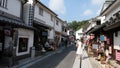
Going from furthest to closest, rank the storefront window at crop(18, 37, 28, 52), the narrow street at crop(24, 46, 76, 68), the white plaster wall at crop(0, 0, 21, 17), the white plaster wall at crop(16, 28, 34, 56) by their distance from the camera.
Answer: the storefront window at crop(18, 37, 28, 52), the white plaster wall at crop(16, 28, 34, 56), the white plaster wall at crop(0, 0, 21, 17), the narrow street at crop(24, 46, 76, 68)

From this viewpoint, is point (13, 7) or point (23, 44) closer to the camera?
point (13, 7)

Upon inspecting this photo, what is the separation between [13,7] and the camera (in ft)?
54.7

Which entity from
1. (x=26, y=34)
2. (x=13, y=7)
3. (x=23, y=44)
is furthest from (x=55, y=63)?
(x=13, y=7)

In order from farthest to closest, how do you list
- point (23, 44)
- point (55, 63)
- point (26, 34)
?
point (26, 34), point (23, 44), point (55, 63)

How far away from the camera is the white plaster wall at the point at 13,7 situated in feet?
51.9

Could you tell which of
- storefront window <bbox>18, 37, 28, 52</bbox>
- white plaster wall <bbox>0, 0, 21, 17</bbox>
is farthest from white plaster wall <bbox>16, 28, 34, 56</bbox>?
white plaster wall <bbox>0, 0, 21, 17</bbox>

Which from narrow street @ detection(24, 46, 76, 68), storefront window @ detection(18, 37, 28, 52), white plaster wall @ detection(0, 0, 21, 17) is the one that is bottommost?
narrow street @ detection(24, 46, 76, 68)

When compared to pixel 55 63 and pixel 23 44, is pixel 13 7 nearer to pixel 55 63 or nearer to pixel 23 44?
pixel 23 44

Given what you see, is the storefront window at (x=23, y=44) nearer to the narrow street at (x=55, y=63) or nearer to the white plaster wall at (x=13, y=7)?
the narrow street at (x=55, y=63)

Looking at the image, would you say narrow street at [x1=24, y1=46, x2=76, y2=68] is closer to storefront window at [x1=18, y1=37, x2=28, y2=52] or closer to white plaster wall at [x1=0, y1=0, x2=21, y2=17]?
storefront window at [x1=18, y1=37, x2=28, y2=52]

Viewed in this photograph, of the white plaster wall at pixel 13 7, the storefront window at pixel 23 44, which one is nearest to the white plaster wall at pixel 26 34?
the storefront window at pixel 23 44

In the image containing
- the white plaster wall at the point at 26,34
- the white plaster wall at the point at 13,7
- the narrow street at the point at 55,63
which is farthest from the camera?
the white plaster wall at the point at 26,34

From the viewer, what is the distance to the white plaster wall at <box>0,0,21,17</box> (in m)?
15.8

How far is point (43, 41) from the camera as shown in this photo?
89.0 feet
